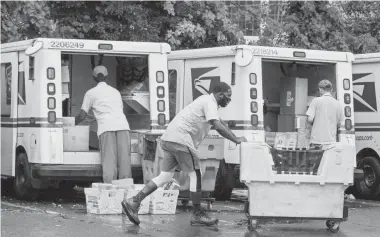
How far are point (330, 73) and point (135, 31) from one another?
5024mm

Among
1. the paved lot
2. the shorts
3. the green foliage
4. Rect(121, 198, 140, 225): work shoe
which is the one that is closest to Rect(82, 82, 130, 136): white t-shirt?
the paved lot

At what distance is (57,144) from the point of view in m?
13.2

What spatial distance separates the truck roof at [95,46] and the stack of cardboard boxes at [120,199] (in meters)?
2.12

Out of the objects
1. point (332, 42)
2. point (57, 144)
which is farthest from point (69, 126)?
Result: point (332, 42)

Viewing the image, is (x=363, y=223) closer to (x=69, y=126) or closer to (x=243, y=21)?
(x=69, y=126)

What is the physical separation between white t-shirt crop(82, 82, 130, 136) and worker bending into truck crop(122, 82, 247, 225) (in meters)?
2.18

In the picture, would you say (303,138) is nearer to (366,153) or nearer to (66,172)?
(366,153)

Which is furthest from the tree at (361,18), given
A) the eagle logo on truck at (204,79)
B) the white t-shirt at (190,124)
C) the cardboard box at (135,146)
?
the white t-shirt at (190,124)

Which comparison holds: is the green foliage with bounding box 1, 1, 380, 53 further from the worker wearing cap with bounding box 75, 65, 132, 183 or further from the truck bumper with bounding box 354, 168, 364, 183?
the truck bumper with bounding box 354, 168, 364, 183

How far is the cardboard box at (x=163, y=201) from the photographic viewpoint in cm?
1213

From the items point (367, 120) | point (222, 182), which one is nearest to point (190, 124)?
point (222, 182)

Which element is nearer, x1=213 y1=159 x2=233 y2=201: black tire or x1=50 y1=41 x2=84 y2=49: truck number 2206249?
x1=50 y1=41 x2=84 y2=49: truck number 2206249

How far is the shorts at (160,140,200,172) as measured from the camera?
36.1 ft

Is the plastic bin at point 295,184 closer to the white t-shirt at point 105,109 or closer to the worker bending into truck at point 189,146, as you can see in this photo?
the worker bending into truck at point 189,146
